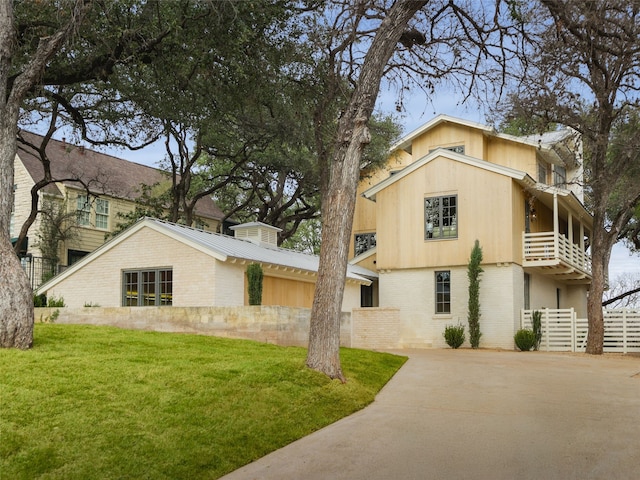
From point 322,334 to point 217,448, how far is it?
4071mm

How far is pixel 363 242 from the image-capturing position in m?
36.5

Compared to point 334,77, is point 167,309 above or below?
below

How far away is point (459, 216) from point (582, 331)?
249 inches

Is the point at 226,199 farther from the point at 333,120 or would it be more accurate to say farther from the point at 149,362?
the point at 149,362

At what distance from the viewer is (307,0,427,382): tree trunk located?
11547mm

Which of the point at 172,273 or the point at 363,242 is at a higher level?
the point at 363,242

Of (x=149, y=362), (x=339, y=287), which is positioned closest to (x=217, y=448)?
(x=149, y=362)

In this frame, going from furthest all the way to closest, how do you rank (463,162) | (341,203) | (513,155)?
(513,155)
(463,162)
(341,203)

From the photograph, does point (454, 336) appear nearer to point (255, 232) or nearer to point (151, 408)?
point (255, 232)

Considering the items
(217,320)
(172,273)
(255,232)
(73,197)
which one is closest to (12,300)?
(217,320)

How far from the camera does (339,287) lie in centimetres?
1167

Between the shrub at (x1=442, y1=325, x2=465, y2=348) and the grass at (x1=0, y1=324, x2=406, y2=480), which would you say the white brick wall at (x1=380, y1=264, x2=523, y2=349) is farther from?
the grass at (x1=0, y1=324, x2=406, y2=480)

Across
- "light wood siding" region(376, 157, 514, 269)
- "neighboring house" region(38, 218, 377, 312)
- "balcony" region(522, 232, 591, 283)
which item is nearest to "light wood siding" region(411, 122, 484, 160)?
"light wood siding" region(376, 157, 514, 269)

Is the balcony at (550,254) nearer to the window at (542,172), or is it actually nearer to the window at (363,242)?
the window at (542,172)
